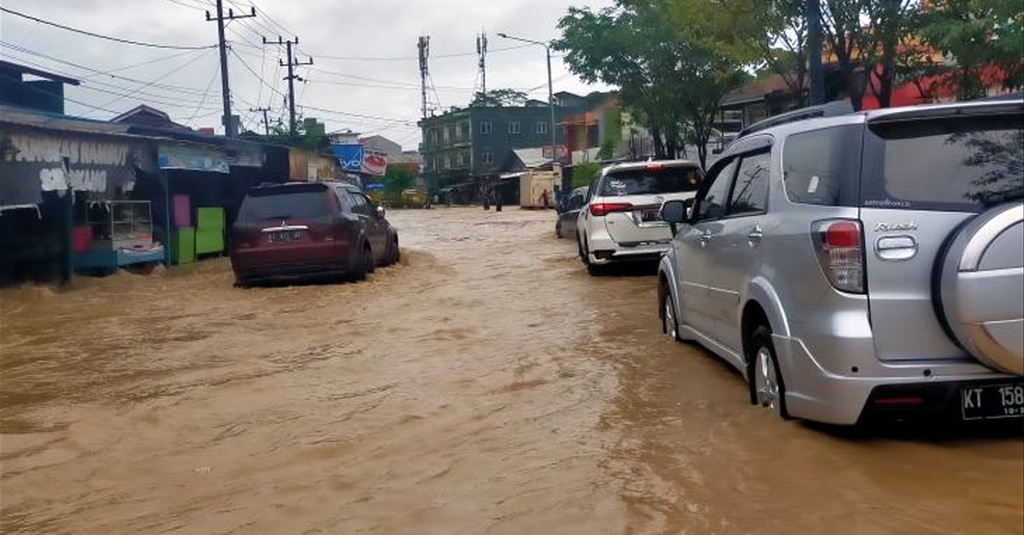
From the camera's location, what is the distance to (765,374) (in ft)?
18.9

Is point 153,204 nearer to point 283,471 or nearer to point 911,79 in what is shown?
point 911,79

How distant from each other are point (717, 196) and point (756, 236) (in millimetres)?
1404

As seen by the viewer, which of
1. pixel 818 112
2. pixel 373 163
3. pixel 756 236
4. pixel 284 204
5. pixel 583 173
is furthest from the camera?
pixel 373 163

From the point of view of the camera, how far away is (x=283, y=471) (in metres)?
5.65

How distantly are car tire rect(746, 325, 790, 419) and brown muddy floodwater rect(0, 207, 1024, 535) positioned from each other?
5.7 inches

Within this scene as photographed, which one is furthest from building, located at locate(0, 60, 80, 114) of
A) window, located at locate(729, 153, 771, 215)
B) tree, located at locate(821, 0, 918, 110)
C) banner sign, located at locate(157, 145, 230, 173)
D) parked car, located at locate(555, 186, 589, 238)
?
window, located at locate(729, 153, 771, 215)

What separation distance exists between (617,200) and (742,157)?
304 inches

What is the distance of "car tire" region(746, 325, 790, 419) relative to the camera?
17.9 feet

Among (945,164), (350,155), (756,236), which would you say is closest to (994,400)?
(945,164)

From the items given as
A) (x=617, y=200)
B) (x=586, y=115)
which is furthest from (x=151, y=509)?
(x=586, y=115)

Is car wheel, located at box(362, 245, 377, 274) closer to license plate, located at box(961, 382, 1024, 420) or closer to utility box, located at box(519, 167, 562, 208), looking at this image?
license plate, located at box(961, 382, 1024, 420)

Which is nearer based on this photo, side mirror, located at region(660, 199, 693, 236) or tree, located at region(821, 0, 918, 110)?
side mirror, located at region(660, 199, 693, 236)

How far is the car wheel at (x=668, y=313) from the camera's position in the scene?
340 inches

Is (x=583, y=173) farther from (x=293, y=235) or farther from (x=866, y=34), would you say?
(x=866, y=34)
